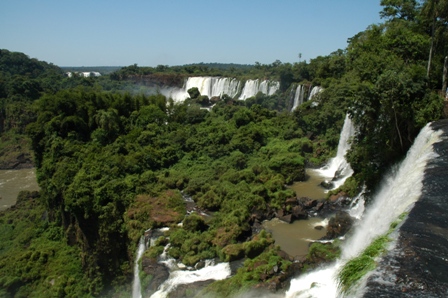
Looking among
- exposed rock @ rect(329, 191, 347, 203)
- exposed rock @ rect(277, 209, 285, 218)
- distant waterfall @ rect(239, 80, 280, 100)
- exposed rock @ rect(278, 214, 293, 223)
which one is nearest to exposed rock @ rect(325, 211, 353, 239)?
exposed rock @ rect(278, 214, 293, 223)

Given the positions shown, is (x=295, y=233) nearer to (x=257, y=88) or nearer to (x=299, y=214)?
(x=299, y=214)

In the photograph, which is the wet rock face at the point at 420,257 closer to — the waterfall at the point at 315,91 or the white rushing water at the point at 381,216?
the white rushing water at the point at 381,216

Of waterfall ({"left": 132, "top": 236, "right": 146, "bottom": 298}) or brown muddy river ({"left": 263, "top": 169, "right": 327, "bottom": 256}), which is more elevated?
brown muddy river ({"left": 263, "top": 169, "right": 327, "bottom": 256})

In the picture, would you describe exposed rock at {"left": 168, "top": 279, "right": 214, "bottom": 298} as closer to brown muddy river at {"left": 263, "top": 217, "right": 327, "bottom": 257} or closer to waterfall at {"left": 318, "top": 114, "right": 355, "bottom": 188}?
brown muddy river at {"left": 263, "top": 217, "right": 327, "bottom": 257}

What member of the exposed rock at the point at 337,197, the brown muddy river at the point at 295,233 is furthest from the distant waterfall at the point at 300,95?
the brown muddy river at the point at 295,233

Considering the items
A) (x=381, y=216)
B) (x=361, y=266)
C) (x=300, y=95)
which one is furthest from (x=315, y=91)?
(x=361, y=266)

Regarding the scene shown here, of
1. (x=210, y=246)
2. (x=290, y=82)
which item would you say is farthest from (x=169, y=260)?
(x=290, y=82)

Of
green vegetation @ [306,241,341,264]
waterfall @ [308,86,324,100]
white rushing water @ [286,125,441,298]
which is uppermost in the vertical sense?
waterfall @ [308,86,324,100]
